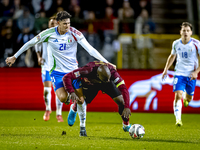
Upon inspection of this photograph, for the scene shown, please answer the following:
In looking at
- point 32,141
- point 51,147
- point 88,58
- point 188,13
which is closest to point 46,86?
point 88,58

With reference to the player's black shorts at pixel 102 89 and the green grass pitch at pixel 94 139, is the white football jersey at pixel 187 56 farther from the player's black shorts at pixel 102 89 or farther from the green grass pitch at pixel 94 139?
the player's black shorts at pixel 102 89

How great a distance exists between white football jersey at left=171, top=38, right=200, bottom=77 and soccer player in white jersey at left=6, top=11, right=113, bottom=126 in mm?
2446

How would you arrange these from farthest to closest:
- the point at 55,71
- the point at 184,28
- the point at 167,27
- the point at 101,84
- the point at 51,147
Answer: the point at 167,27
the point at 184,28
the point at 55,71
the point at 101,84
the point at 51,147

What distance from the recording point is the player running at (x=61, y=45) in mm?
6820

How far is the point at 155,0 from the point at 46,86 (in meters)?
8.09

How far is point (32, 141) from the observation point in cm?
579

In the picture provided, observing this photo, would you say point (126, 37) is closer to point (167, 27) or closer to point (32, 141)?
point (167, 27)

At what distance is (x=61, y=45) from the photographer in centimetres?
702

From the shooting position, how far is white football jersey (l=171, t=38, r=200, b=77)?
27.3ft

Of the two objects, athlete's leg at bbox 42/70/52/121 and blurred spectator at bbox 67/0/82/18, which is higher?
blurred spectator at bbox 67/0/82/18

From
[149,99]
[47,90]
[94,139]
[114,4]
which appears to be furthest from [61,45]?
[114,4]

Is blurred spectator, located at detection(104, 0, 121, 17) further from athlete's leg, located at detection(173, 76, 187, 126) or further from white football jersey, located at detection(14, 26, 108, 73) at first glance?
white football jersey, located at detection(14, 26, 108, 73)

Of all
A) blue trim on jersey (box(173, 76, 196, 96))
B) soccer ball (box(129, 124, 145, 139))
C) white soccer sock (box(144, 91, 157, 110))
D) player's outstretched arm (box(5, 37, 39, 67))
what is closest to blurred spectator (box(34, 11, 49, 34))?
white soccer sock (box(144, 91, 157, 110))

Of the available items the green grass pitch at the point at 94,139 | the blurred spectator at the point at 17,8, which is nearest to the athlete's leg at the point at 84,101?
the green grass pitch at the point at 94,139
